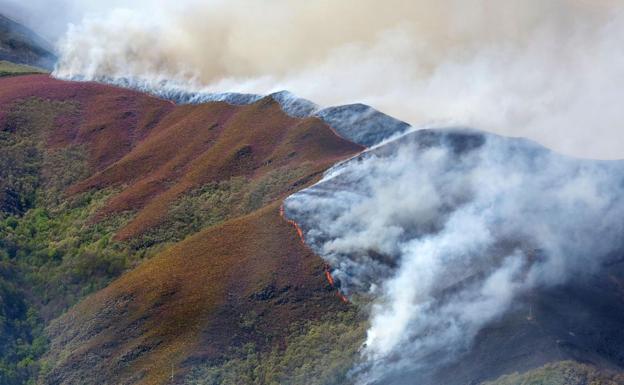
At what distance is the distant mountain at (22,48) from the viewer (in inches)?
6330

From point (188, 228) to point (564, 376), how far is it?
39.8m

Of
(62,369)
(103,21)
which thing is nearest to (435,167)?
(62,369)

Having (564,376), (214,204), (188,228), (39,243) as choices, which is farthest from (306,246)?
(39,243)

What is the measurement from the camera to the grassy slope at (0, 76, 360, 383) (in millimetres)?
73062

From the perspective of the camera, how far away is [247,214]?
287 feet

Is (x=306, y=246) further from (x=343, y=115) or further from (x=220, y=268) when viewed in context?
(x=343, y=115)

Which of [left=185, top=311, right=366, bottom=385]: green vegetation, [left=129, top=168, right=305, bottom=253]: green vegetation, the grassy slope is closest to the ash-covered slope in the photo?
the grassy slope

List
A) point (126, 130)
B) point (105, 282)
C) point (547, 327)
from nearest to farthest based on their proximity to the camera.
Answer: point (547, 327), point (105, 282), point (126, 130)

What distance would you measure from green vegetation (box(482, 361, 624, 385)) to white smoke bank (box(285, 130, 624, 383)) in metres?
5.72

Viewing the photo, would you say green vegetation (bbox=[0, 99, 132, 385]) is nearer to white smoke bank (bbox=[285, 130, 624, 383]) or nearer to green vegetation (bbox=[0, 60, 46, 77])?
white smoke bank (bbox=[285, 130, 624, 383])

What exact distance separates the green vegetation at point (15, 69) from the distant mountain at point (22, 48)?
6.96m

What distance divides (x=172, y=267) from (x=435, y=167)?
2511 cm

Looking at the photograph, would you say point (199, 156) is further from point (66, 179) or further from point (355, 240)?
point (355, 240)

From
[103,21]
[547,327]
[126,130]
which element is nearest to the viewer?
[547,327]
